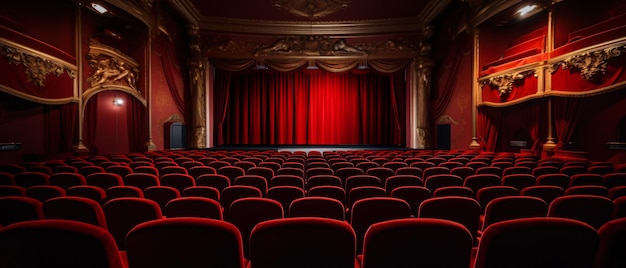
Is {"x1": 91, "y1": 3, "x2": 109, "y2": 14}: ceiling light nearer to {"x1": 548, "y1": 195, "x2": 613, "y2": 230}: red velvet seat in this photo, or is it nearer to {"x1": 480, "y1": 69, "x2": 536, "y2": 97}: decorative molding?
{"x1": 548, "y1": 195, "x2": 613, "y2": 230}: red velvet seat

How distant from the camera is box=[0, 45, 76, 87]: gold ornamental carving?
5.72 meters

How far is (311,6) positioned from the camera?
420 inches

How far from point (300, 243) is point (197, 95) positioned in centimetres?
1127

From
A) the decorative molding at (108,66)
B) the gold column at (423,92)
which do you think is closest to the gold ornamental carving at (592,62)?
the gold column at (423,92)

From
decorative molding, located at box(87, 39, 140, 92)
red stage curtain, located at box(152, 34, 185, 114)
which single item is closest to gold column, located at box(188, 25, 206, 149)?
red stage curtain, located at box(152, 34, 185, 114)

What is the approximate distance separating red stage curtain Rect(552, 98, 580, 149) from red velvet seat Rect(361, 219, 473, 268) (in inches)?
312

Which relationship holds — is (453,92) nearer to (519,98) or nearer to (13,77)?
(519,98)

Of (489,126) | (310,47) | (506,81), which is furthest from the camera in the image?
(310,47)

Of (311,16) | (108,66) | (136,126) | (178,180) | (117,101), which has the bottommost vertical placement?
(178,180)

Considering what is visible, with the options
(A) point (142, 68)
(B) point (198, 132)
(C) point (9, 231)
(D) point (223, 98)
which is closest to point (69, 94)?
(A) point (142, 68)

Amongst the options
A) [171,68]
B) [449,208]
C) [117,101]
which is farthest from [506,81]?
[117,101]

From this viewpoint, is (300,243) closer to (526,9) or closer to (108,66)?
(108,66)

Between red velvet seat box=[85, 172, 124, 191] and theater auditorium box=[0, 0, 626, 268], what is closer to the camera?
theater auditorium box=[0, 0, 626, 268]

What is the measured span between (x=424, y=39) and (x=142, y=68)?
31.6 feet
